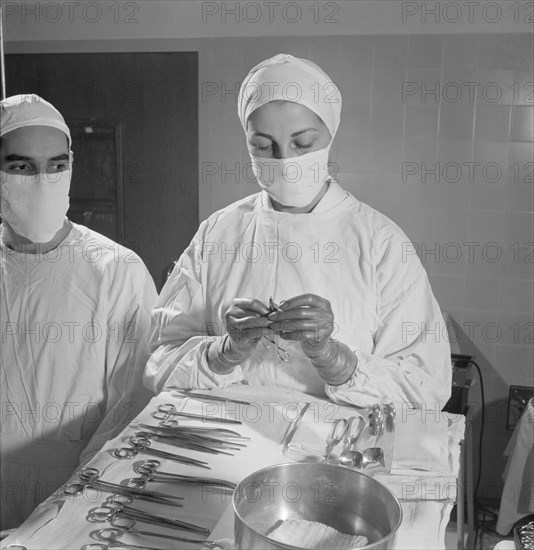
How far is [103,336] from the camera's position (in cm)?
148

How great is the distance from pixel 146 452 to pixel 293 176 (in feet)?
1.96

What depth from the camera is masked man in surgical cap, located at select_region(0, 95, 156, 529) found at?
147 cm

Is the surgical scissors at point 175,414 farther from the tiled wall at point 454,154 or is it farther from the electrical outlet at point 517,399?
the electrical outlet at point 517,399

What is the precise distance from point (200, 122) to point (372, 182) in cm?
78

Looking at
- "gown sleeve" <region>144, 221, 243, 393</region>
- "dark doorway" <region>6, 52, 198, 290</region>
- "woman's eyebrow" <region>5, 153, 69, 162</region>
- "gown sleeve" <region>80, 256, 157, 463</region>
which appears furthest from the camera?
"dark doorway" <region>6, 52, 198, 290</region>

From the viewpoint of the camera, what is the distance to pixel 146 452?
39.6 inches

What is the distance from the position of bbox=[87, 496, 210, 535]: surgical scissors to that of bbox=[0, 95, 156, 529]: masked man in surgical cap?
0.57m

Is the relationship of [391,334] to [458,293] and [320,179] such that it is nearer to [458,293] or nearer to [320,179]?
[320,179]

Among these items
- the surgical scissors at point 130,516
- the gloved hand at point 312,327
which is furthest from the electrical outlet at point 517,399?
the surgical scissors at point 130,516

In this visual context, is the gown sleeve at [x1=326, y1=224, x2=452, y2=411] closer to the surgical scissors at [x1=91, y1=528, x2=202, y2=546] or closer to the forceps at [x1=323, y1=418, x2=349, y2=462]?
the forceps at [x1=323, y1=418, x2=349, y2=462]

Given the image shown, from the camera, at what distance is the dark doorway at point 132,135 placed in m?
2.89

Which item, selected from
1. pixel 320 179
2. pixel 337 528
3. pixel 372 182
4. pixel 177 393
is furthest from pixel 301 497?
pixel 372 182

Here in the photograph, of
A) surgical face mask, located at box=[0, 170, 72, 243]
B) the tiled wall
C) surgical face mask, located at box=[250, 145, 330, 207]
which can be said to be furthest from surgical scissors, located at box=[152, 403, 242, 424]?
the tiled wall

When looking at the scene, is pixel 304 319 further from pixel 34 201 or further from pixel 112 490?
pixel 34 201
